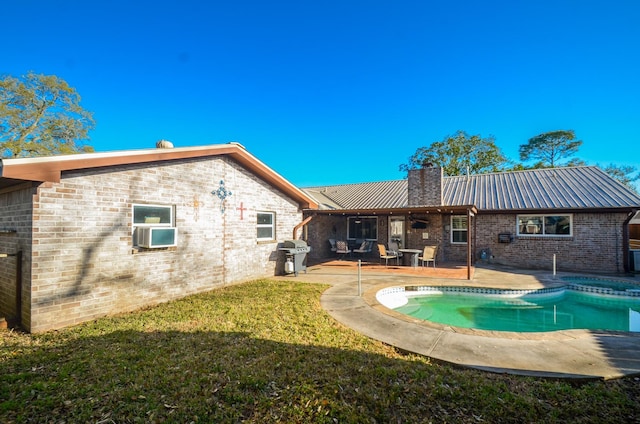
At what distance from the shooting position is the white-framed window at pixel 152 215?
21.0 ft

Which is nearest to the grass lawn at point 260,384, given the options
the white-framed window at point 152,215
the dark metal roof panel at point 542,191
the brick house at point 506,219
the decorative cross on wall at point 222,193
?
the white-framed window at point 152,215

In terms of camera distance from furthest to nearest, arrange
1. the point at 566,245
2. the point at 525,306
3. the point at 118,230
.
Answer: the point at 566,245, the point at 525,306, the point at 118,230

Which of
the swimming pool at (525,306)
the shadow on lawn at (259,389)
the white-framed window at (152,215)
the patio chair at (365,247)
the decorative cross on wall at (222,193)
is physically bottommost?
the swimming pool at (525,306)

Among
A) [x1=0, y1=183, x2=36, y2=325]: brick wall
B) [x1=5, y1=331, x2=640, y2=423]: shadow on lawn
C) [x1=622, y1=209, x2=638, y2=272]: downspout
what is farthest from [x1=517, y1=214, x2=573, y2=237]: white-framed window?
[x1=0, y1=183, x2=36, y2=325]: brick wall

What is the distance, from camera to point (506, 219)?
13.3 meters

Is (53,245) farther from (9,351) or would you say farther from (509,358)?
(509,358)

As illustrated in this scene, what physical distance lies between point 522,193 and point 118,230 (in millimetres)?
16709

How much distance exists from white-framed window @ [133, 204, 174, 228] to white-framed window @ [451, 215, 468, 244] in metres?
12.9

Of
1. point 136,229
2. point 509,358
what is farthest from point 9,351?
point 509,358

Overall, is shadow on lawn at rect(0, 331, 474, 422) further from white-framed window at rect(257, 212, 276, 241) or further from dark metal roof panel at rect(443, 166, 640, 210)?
dark metal roof panel at rect(443, 166, 640, 210)

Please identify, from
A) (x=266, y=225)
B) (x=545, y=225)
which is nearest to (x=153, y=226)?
(x=266, y=225)

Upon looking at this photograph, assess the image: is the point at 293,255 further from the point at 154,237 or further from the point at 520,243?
the point at 520,243

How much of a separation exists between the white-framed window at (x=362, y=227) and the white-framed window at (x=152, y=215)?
11399 mm

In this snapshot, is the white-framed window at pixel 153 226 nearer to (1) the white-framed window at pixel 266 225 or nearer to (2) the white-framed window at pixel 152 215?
(2) the white-framed window at pixel 152 215
